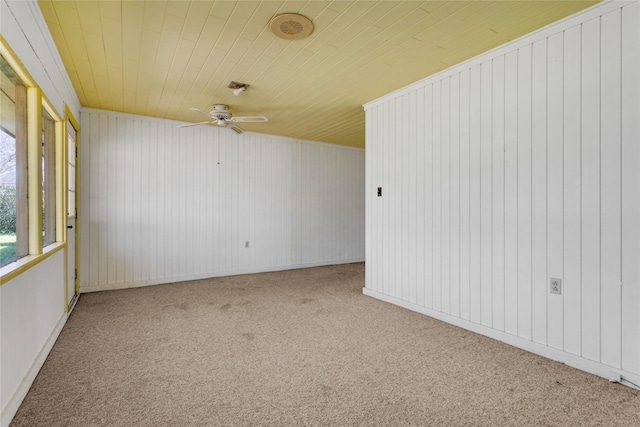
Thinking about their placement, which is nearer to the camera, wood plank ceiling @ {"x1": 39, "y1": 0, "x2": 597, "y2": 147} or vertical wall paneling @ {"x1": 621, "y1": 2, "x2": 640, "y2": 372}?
vertical wall paneling @ {"x1": 621, "y1": 2, "x2": 640, "y2": 372}

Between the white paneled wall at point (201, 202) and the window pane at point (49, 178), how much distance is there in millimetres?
1545

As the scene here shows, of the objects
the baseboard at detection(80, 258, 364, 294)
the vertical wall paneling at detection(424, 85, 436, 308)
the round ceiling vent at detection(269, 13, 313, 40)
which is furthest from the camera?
the baseboard at detection(80, 258, 364, 294)

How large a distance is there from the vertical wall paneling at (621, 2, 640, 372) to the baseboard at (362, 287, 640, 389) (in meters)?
0.07

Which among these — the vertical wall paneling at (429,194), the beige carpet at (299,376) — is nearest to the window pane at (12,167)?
the beige carpet at (299,376)

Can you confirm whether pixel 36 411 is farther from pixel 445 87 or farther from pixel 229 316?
pixel 445 87

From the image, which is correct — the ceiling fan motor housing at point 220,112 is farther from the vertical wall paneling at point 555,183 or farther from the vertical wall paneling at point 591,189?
the vertical wall paneling at point 591,189

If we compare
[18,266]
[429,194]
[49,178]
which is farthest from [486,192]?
[49,178]

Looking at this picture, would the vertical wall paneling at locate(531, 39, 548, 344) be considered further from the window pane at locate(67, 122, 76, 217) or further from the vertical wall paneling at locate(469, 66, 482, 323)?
the window pane at locate(67, 122, 76, 217)

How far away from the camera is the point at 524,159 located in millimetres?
2627

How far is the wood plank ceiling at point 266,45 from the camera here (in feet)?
7.19

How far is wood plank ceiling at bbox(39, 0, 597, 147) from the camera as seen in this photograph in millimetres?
2191

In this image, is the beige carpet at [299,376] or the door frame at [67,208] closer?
the beige carpet at [299,376]

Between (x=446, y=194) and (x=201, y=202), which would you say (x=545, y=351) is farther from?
→ (x=201, y=202)

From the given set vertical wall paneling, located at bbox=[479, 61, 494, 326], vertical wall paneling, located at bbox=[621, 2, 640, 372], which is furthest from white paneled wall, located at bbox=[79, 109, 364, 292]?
vertical wall paneling, located at bbox=[621, 2, 640, 372]
